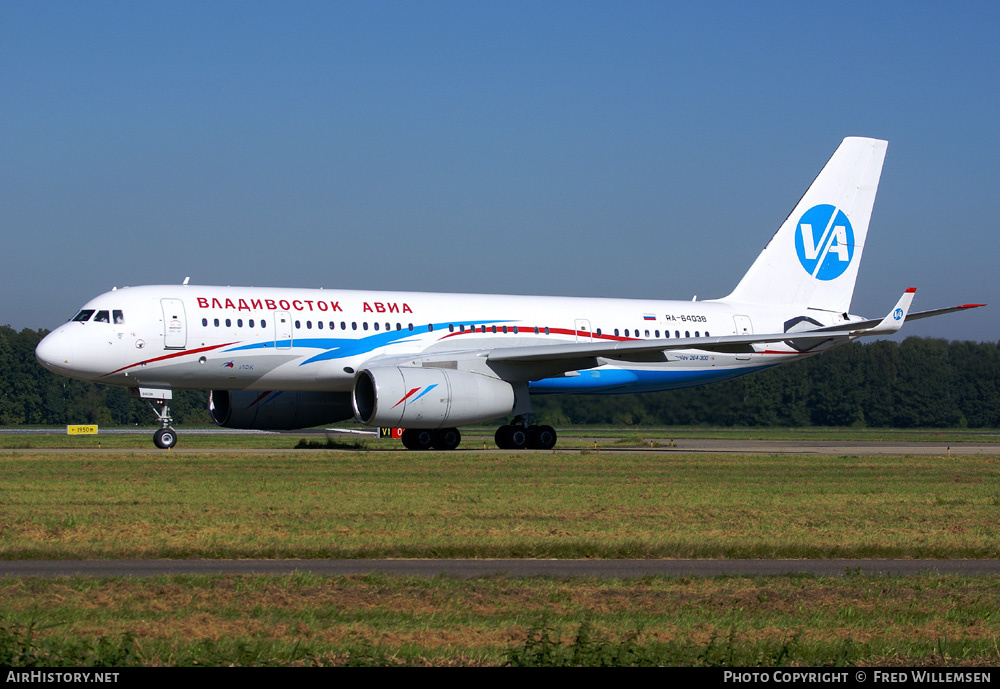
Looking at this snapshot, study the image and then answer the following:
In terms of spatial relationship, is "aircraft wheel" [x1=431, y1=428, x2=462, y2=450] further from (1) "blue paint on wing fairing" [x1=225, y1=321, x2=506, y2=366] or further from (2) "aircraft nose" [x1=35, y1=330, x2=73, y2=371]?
(2) "aircraft nose" [x1=35, y1=330, x2=73, y2=371]

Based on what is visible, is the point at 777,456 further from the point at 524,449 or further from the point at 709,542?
the point at 709,542

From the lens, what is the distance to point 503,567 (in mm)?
13055

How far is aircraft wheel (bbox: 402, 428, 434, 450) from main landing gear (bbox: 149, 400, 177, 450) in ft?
21.5

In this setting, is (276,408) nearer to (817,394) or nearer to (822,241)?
(822,241)

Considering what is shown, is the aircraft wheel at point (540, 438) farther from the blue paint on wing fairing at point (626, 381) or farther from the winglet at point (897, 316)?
the winglet at point (897, 316)

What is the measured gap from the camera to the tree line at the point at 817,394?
46.0 m

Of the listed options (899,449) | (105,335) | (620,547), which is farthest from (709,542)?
(899,449)

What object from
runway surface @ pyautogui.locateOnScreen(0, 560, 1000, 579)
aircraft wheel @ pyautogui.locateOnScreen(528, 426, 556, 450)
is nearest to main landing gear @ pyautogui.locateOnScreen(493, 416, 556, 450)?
aircraft wheel @ pyautogui.locateOnScreen(528, 426, 556, 450)

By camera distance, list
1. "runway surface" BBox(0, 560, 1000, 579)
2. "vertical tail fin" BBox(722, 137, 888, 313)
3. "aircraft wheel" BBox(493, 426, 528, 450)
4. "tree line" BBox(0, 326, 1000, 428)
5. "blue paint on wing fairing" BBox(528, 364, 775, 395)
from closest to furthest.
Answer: "runway surface" BBox(0, 560, 1000, 579), "aircraft wheel" BBox(493, 426, 528, 450), "blue paint on wing fairing" BBox(528, 364, 775, 395), "vertical tail fin" BBox(722, 137, 888, 313), "tree line" BBox(0, 326, 1000, 428)

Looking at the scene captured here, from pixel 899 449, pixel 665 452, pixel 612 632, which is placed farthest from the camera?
pixel 899 449

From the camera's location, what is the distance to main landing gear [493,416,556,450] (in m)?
34.5

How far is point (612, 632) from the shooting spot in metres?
9.07

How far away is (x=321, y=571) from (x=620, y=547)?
12.9ft

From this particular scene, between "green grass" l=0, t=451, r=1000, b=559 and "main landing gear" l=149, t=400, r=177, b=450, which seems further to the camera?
"main landing gear" l=149, t=400, r=177, b=450
